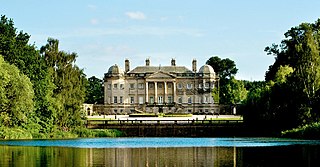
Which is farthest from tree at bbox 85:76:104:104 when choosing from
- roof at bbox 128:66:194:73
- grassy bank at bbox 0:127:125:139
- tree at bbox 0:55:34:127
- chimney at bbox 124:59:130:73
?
tree at bbox 0:55:34:127

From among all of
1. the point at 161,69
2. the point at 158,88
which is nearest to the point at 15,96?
the point at 158,88

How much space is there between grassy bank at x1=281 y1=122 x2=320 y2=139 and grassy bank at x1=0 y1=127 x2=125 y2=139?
14.5 m

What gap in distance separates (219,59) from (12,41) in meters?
74.9

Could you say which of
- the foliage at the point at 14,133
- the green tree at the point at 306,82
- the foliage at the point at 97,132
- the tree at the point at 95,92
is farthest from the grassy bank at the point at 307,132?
the tree at the point at 95,92

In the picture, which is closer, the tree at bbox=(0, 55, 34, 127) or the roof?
the tree at bbox=(0, 55, 34, 127)

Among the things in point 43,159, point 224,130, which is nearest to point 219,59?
point 224,130

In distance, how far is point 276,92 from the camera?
4891cm

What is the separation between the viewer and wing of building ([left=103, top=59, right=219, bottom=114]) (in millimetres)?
107375

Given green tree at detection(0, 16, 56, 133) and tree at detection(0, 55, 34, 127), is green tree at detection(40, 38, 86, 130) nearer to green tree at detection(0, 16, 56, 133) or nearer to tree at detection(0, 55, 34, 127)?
green tree at detection(0, 16, 56, 133)

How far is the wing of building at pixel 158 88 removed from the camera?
10738cm

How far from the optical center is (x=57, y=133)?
159 feet

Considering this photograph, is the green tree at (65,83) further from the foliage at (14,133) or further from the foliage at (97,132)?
the foliage at (14,133)

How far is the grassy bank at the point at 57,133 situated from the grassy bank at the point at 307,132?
14.5 m

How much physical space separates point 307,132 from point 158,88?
226 ft
